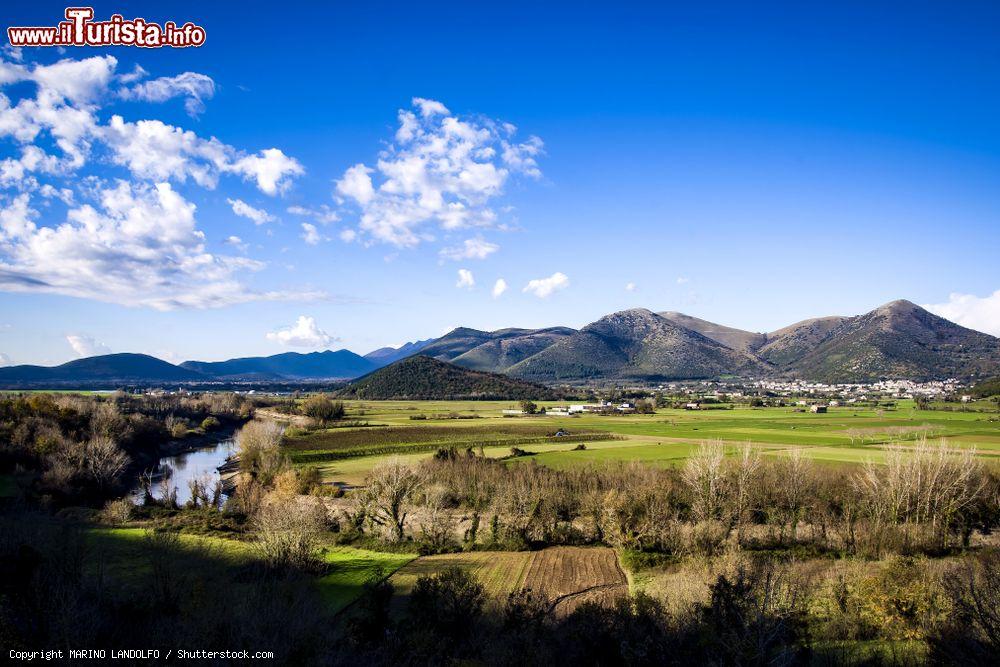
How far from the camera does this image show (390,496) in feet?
162

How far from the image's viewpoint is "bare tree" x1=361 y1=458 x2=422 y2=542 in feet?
161

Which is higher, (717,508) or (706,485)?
(706,485)

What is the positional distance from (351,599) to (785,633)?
73.1 ft

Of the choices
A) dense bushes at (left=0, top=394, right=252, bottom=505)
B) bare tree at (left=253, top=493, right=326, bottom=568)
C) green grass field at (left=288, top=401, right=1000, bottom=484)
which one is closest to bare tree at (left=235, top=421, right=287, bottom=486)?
green grass field at (left=288, top=401, right=1000, bottom=484)

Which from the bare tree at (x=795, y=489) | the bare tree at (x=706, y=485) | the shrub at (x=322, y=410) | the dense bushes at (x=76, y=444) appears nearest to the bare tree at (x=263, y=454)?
the dense bushes at (x=76, y=444)

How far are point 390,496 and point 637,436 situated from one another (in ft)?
179

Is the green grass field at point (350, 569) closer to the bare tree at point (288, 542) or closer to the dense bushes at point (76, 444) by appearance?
the bare tree at point (288, 542)

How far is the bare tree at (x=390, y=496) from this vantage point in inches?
1929

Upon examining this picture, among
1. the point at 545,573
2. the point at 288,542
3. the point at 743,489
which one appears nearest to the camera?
the point at 288,542

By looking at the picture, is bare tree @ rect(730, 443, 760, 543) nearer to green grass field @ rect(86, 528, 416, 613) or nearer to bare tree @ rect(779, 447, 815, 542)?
bare tree @ rect(779, 447, 815, 542)

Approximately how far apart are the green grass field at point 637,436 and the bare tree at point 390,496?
1414 cm

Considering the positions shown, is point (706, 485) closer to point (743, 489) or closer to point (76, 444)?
point (743, 489)

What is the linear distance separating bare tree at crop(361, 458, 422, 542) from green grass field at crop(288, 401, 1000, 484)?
1414 centimetres

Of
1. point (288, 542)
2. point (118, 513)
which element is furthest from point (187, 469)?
point (288, 542)
